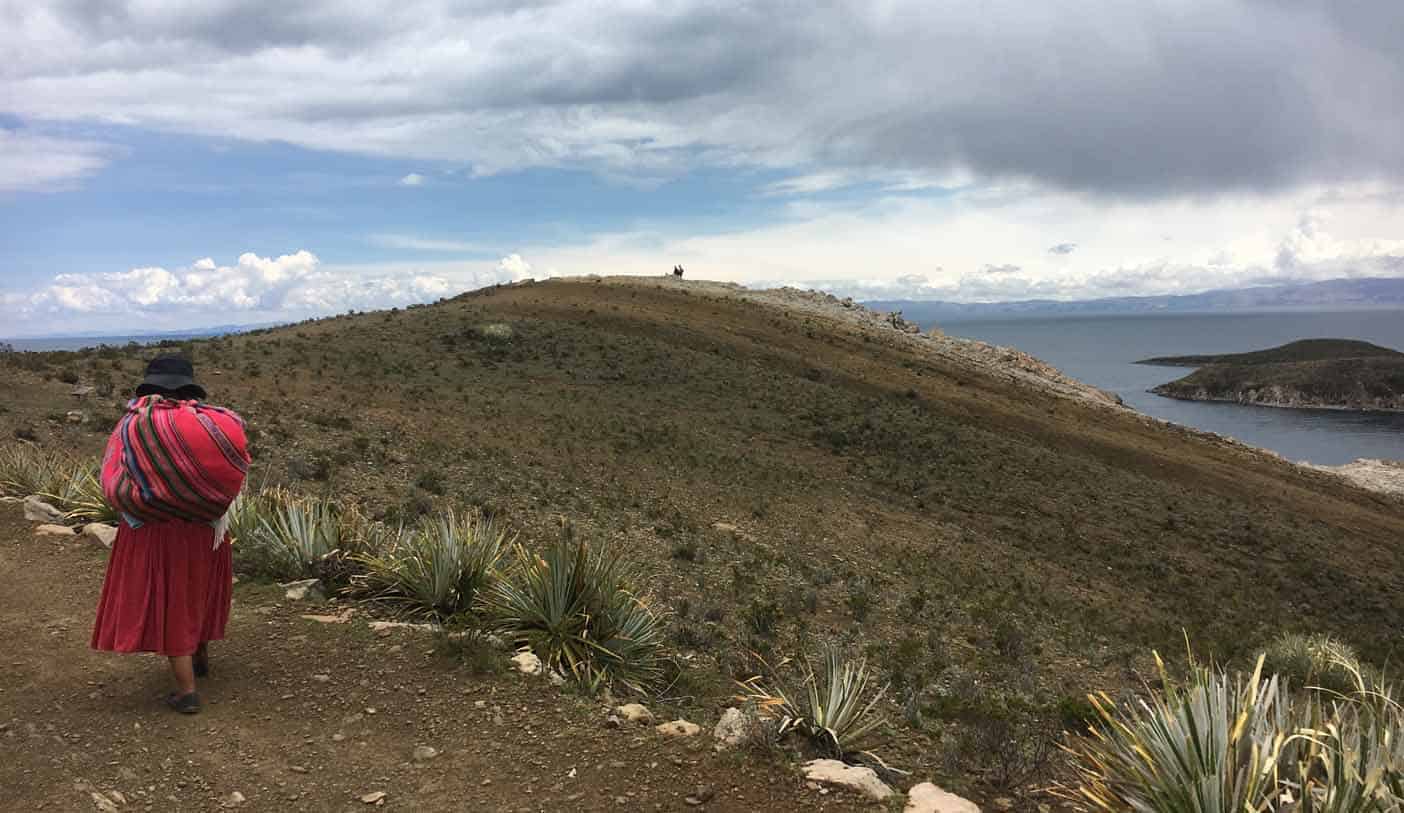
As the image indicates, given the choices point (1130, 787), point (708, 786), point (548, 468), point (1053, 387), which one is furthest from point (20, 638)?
A: point (1053, 387)

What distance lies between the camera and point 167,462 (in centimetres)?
439

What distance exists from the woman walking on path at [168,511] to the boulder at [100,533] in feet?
13.2

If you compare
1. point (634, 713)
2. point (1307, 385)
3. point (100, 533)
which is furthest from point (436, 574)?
point (1307, 385)

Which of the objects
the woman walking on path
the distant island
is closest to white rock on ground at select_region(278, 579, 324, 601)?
the woman walking on path

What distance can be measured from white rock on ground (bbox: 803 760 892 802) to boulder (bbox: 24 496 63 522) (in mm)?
9096

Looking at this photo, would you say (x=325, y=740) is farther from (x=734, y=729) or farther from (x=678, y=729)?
(x=734, y=729)

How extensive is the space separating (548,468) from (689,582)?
6.62 metres

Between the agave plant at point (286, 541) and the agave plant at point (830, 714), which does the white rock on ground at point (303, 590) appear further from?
the agave plant at point (830, 714)

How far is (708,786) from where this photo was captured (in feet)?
15.0

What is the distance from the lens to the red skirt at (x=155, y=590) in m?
4.63

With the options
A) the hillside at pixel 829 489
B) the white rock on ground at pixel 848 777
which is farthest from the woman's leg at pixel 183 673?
the white rock on ground at pixel 848 777

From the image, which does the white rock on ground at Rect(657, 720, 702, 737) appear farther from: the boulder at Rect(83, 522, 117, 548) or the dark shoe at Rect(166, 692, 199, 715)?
the boulder at Rect(83, 522, 117, 548)

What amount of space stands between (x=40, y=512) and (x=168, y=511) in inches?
247

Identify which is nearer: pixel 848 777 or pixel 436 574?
pixel 848 777
